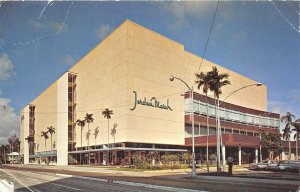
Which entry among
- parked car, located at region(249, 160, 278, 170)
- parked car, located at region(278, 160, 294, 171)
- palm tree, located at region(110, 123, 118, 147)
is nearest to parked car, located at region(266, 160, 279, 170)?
parked car, located at region(249, 160, 278, 170)


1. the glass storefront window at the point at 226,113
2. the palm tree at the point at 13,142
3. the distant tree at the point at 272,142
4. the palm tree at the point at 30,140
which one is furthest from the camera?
the palm tree at the point at 13,142

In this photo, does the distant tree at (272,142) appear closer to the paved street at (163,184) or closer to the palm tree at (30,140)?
the paved street at (163,184)

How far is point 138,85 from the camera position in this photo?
64125mm

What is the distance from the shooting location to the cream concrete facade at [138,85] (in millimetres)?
63000

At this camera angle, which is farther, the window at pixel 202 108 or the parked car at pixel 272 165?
the window at pixel 202 108

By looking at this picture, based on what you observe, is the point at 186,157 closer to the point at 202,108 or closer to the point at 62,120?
the point at 202,108

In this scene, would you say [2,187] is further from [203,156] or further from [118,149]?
[203,156]

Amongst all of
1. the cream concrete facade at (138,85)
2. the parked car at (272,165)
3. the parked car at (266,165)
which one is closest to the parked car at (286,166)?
the parked car at (272,165)

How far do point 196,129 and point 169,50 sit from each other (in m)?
19.5

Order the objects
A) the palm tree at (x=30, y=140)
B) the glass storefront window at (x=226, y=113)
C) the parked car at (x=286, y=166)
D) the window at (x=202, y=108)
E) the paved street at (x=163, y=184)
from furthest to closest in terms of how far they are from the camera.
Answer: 1. the palm tree at (x=30, y=140)
2. the window at (x=202, y=108)
3. the glass storefront window at (x=226, y=113)
4. the parked car at (x=286, y=166)
5. the paved street at (x=163, y=184)

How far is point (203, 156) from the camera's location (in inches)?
2948

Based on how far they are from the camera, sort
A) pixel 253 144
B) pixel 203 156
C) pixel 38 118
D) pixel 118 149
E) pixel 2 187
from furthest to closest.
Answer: pixel 38 118, pixel 203 156, pixel 253 144, pixel 118 149, pixel 2 187

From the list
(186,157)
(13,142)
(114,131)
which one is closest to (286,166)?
(186,157)

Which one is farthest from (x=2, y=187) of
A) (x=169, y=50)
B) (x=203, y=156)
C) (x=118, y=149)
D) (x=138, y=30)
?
(x=203, y=156)
